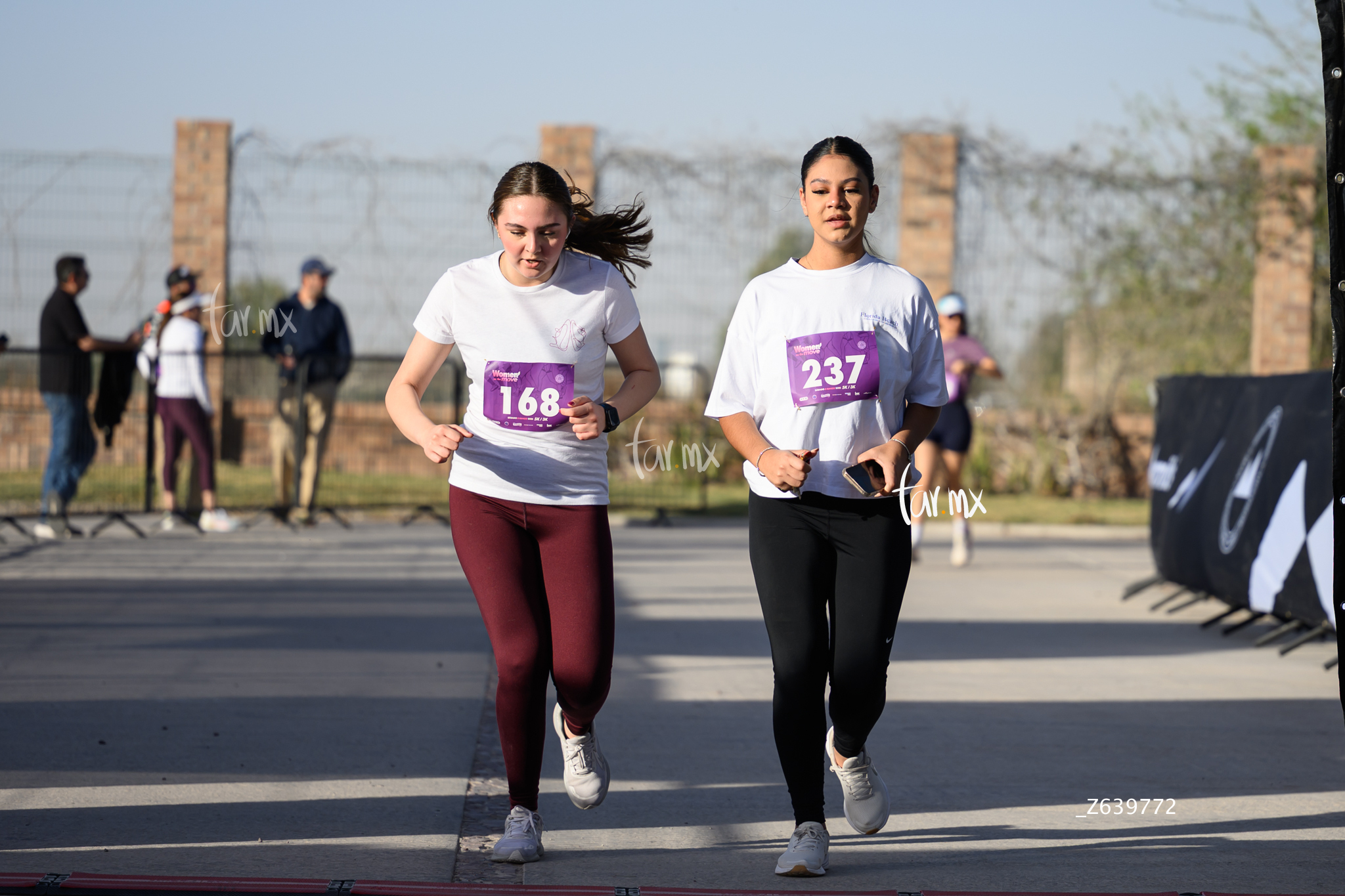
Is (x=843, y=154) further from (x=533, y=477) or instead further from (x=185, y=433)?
(x=185, y=433)

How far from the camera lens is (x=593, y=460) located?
3.82 meters

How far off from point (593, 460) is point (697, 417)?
11318 millimetres

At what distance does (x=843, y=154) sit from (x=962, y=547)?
737 centimetres

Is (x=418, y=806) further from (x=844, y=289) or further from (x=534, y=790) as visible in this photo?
(x=844, y=289)

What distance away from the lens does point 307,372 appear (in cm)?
1209

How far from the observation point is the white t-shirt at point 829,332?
12.0 feet

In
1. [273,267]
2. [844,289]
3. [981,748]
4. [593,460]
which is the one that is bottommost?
[981,748]

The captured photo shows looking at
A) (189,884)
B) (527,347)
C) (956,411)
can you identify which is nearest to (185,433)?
(956,411)

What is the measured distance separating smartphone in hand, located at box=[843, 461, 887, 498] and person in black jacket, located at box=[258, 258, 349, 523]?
360 inches

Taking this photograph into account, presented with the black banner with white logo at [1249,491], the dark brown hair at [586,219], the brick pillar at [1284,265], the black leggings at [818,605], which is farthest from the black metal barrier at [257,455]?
the brick pillar at [1284,265]

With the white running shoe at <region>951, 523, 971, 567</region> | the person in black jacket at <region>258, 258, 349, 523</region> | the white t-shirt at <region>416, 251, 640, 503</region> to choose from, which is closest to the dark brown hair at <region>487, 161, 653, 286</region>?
the white t-shirt at <region>416, 251, 640, 503</region>

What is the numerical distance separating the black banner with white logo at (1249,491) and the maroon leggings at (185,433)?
24.2 feet

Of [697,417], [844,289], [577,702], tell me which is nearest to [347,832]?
[577,702]

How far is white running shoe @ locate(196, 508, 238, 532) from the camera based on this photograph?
11.6 m
